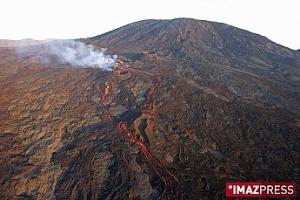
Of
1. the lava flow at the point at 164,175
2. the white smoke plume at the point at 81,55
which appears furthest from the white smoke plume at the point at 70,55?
the lava flow at the point at 164,175

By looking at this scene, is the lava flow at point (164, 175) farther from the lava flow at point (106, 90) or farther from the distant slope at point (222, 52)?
the distant slope at point (222, 52)

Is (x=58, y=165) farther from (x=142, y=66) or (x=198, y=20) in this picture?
(x=198, y=20)

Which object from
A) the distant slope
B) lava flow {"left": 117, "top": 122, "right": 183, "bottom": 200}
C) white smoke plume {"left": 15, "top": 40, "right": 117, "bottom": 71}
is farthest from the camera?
white smoke plume {"left": 15, "top": 40, "right": 117, "bottom": 71}

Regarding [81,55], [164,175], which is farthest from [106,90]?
[81,55]

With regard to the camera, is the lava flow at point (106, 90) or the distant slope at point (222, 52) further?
the distant slope at point (222, 52)

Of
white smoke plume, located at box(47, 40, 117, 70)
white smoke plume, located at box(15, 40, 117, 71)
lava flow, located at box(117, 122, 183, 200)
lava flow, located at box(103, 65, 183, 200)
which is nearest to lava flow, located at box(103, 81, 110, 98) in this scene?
lava flow, located at box(103, 65, 183, 200)

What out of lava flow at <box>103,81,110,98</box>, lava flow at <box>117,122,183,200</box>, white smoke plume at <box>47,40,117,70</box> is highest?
white smoke plume at <box>47,40,117,70</box>

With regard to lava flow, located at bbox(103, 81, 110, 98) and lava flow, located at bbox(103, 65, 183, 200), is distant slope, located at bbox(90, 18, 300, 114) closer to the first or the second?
lava flow, located at bbox(103, 81, 110, 98)
